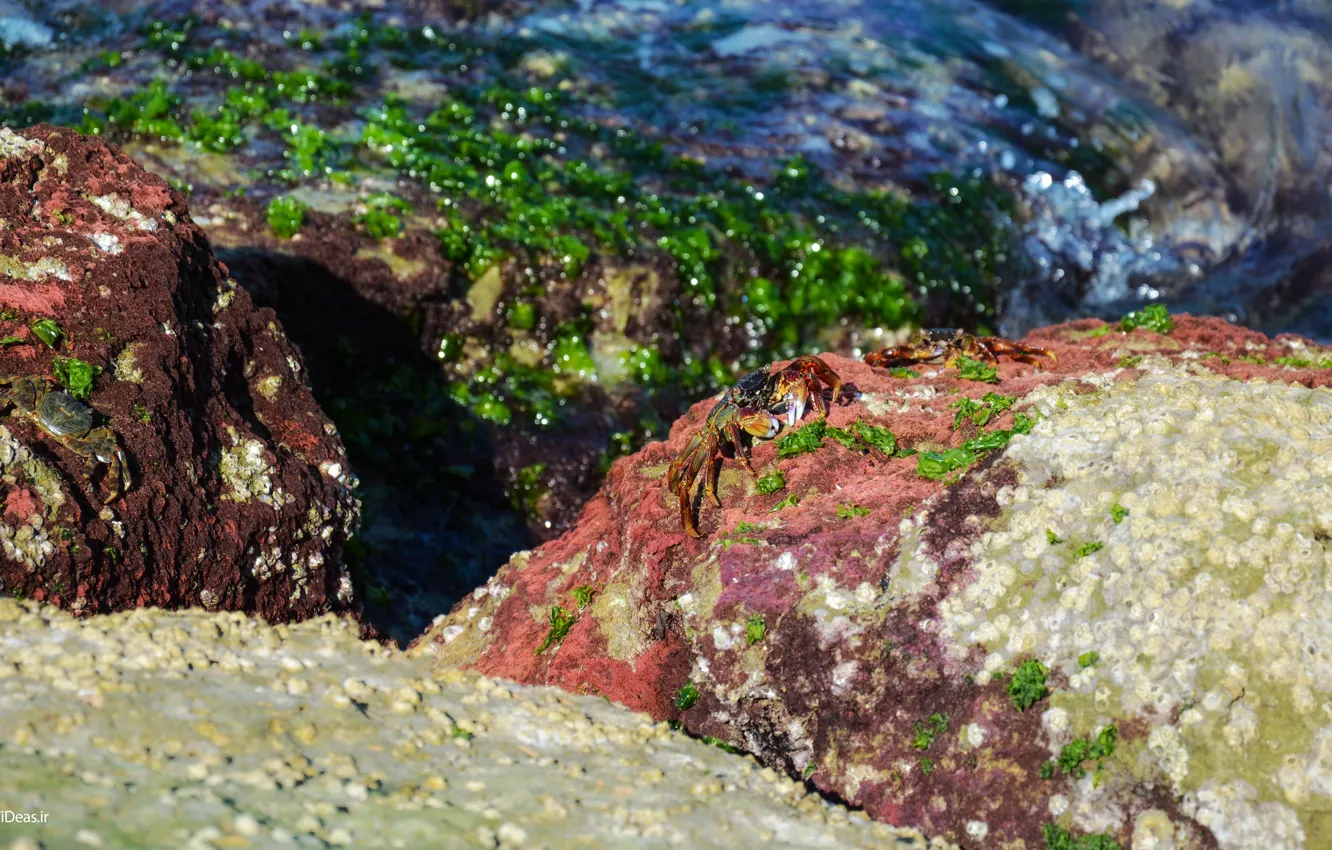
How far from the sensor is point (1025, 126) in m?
14.9

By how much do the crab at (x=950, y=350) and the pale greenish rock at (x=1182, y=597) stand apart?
157cm

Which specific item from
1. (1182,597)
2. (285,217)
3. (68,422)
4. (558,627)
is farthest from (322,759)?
(285,217)

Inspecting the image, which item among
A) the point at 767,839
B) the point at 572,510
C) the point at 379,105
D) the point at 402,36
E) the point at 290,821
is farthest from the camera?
the point at 402,36

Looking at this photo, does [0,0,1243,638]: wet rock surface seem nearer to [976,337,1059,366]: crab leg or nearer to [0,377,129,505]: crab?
[0,377,129,505]: crab

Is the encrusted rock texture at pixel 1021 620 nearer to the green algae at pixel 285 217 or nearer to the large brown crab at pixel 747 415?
the large brown crab at pixel 747 415

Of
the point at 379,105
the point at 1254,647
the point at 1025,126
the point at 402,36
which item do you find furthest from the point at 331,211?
the point at 1025,126

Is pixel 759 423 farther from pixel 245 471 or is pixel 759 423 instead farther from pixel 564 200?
pixel 564 200

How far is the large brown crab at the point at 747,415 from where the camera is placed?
5.11m

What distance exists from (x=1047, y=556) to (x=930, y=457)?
74cm

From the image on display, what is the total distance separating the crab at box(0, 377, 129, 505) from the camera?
4.64m

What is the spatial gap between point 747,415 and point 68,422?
279 cm

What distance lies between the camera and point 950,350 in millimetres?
6191

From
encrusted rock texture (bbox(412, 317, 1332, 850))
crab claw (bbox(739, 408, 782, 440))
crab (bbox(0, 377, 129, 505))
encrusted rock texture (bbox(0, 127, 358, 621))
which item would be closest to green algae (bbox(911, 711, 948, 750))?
encrusted rock texture (bbox(412, 317, 1332, 850))

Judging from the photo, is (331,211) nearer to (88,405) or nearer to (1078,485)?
(88,405)
